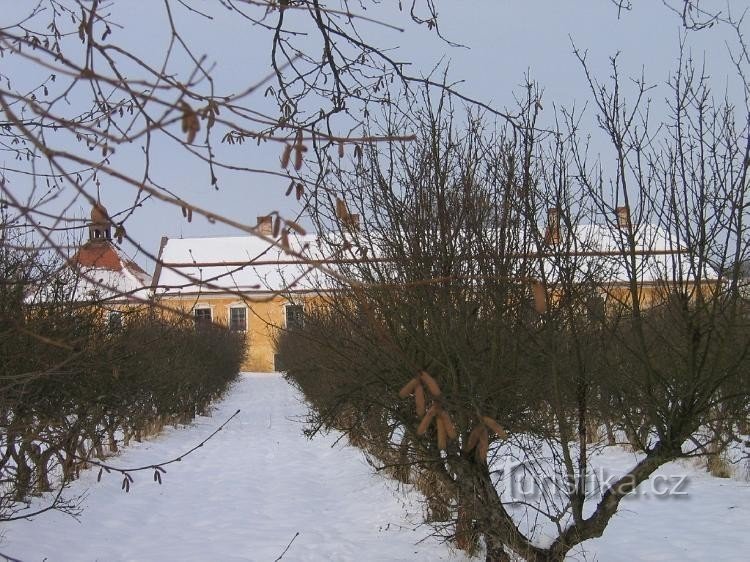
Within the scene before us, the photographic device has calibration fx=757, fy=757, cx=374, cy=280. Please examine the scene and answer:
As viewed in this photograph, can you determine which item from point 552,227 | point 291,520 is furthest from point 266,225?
point 291,520

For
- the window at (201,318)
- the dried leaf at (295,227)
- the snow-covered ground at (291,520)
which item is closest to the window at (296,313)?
the snow-covered ground at (291,520)

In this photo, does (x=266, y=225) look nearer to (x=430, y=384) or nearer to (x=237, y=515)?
(x=430, y=384)

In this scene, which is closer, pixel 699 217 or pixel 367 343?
pixel 699 217

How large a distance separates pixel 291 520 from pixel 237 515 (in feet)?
2.45

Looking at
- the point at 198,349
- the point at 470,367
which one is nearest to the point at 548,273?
the point at 470,367

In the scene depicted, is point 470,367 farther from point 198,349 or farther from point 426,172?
point 198,349

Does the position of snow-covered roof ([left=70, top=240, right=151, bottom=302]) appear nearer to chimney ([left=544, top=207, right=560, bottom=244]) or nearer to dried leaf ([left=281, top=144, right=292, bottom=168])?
dried leaf ([left=281, top=144, right=292, bottom=168])

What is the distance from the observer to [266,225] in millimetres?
1283

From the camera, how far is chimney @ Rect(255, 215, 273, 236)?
1227 millimetres

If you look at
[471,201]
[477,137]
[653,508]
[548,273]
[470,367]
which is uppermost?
[477,137]

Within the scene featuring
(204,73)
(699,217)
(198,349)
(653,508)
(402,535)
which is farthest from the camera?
(198,349)

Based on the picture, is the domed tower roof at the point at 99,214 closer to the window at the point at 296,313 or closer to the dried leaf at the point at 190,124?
the dried leaf at the point at 190,124

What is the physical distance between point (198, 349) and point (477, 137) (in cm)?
1722

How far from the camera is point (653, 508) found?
31.0ft
